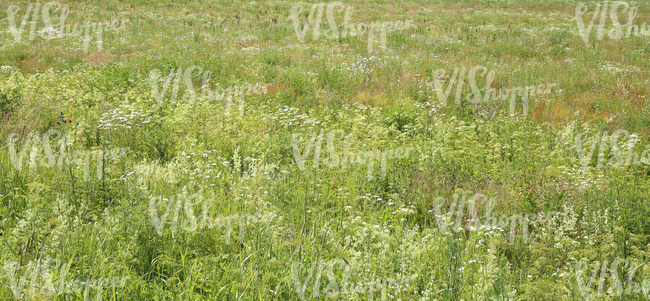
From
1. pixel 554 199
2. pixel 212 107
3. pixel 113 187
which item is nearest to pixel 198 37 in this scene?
pixel 212 107

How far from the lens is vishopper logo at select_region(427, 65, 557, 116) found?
321 inches

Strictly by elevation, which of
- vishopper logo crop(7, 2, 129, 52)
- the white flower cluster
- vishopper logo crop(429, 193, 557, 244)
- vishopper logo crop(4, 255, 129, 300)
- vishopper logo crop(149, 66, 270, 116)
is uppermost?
vishopper logo crop(7, 2, 129, 52)

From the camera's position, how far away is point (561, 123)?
22.7ft

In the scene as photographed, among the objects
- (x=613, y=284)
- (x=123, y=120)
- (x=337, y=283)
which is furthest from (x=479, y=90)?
(x=337, y=283)

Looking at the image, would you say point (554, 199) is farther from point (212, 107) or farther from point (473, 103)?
point (212, 107)

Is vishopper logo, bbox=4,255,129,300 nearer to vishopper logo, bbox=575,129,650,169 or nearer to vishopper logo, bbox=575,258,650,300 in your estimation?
vishopper logo, bbox=575,258,650,300

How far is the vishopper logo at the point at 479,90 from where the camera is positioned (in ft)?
26.8

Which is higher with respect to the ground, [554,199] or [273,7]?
[273,7]

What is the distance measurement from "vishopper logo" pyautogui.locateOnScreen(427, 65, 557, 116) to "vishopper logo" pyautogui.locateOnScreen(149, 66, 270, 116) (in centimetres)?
367

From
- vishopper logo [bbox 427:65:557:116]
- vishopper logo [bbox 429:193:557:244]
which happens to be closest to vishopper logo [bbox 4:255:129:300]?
vishopper logo [bbox 429:193:557:244]

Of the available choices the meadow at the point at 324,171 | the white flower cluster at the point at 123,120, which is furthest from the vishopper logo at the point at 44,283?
the white flower cluster at the point at 123,120

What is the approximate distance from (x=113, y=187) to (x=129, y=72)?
239 inches

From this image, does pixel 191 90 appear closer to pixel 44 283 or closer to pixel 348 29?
pixel 44 283

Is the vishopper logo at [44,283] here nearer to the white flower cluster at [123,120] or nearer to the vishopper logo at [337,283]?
the vishopper logo at [337,283]
